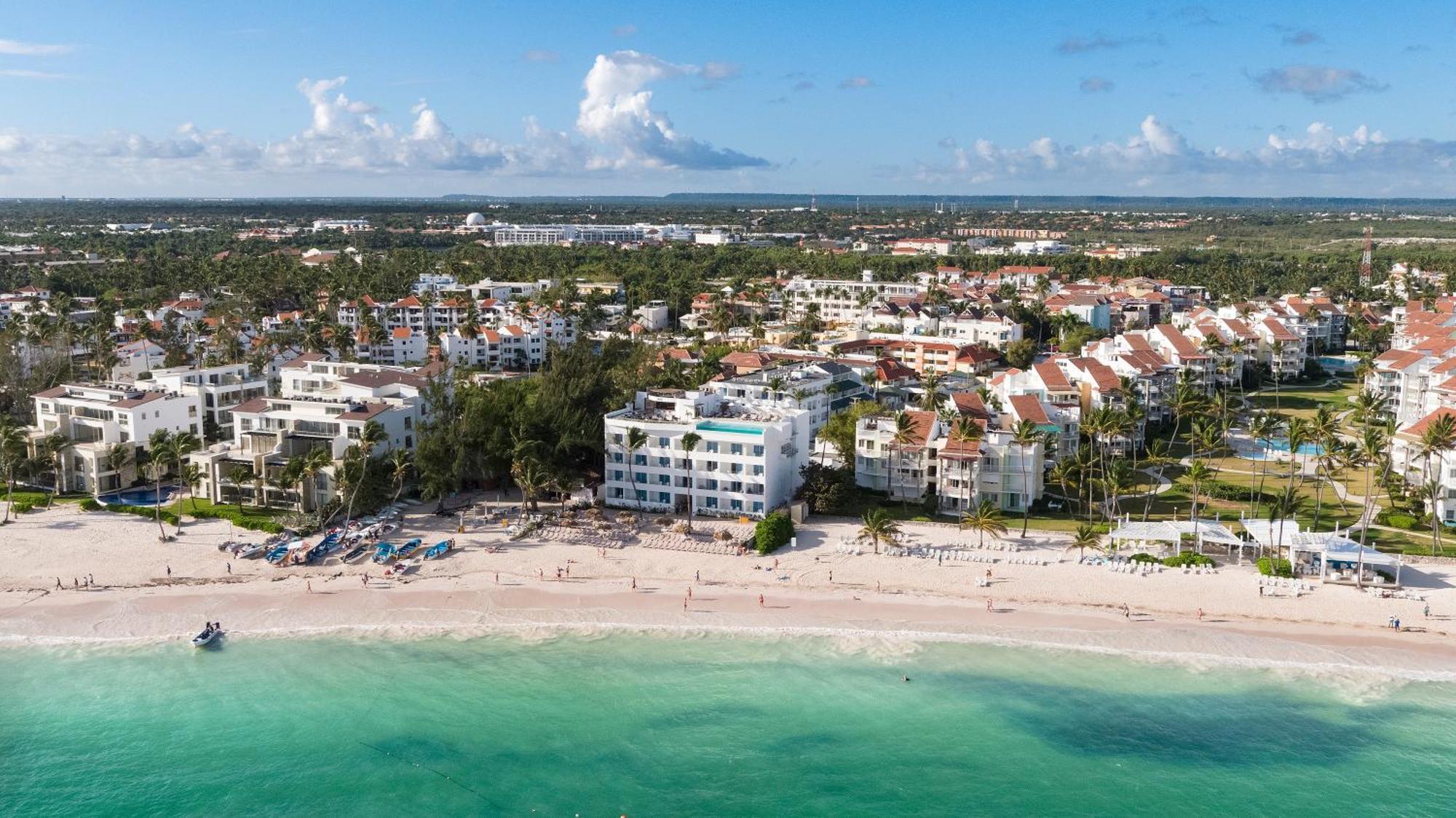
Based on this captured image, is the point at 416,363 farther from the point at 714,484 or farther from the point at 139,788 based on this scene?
the point at 139,788

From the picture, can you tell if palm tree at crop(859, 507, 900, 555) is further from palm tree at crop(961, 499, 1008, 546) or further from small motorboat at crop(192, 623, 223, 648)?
small motorboat at crop(192, 623, 223, 648)

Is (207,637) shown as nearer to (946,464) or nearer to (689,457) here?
(689,457)

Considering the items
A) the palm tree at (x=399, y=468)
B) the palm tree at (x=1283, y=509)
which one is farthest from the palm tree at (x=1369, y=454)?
the palm tree at (x=399, y=468)

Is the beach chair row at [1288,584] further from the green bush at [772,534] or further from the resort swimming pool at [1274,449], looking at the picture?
the green bush at [772,534]

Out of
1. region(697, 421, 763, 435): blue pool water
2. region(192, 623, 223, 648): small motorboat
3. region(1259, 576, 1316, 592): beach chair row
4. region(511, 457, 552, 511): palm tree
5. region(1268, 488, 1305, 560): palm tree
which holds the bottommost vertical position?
region(192, 623, 223, 648): small motorboat

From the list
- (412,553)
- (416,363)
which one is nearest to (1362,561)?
(412,553)

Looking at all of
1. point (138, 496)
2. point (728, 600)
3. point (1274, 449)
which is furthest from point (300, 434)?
point (1274, 449)

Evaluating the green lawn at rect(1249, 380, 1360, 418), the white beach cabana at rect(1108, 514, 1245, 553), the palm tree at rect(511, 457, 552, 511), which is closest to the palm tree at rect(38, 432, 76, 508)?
the palm tree at rect(511, 457, 552, 511)
